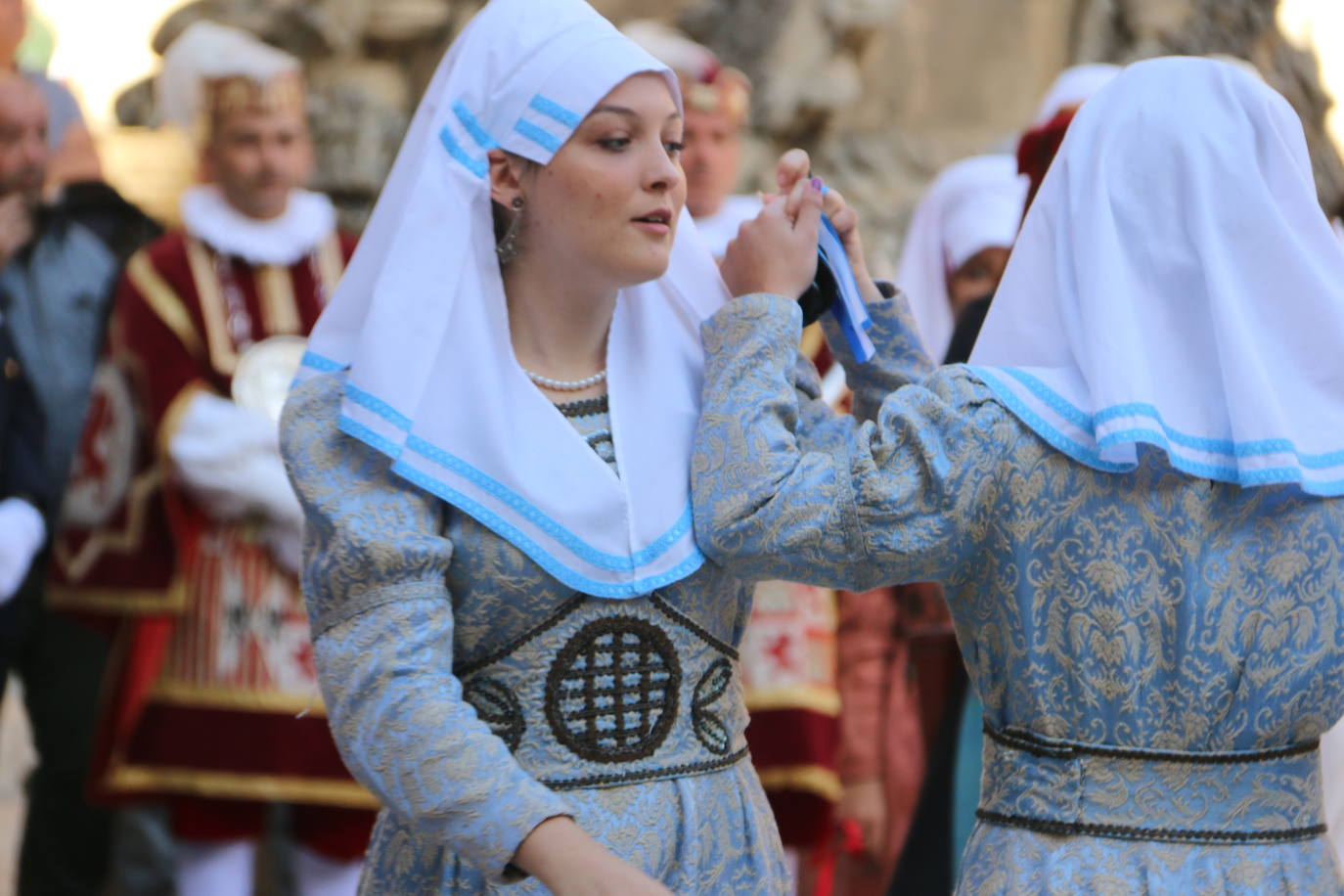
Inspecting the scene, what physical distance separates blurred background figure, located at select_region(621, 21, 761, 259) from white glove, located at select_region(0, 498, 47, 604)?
156 cm

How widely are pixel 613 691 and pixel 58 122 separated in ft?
12.0

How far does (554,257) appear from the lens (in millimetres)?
2391

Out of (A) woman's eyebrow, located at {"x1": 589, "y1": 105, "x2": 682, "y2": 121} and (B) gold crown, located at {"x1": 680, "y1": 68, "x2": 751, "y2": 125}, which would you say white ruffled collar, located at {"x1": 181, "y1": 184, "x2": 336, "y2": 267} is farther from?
(A) woman's eyebrow, located at {"x1": 589, "y1": 105, "x2": 682, "y2": 121}

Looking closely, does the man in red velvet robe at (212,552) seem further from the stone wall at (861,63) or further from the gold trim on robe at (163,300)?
the stone wall at (861,63)

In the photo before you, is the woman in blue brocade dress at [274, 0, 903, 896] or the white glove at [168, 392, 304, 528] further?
the white glove at [168, 392, 304, 528]

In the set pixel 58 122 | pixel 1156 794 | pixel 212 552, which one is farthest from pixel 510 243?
pixel 58 122

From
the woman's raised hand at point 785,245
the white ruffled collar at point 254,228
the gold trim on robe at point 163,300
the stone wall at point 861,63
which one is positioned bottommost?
the woman's raised hand at point 785,245

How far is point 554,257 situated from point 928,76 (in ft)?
19.2

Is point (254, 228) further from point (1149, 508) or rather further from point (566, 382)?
point (1149, 508)

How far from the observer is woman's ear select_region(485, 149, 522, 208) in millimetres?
2375

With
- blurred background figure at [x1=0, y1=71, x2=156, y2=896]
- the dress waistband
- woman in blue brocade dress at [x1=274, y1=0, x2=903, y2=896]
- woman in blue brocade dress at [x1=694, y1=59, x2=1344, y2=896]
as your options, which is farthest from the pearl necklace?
blurred background figure at [x1=0, y1=71, x2=156, y2=896]

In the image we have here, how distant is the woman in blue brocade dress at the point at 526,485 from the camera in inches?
86.4

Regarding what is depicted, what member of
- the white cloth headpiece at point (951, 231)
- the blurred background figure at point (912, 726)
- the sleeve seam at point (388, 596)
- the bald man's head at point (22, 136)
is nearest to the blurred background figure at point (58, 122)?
the bald man's head at point (22, 136)

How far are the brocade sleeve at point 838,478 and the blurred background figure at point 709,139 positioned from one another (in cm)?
200
